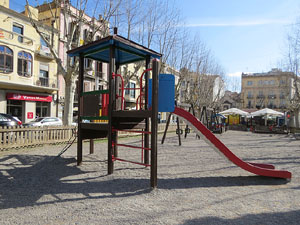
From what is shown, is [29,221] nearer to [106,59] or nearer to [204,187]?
[204,187]

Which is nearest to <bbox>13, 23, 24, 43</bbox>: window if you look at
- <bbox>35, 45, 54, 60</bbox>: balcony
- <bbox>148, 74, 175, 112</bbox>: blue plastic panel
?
<bbox>35, 45, 54, 60</bbox>: balcony

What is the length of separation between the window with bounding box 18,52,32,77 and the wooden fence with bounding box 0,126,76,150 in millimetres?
14669

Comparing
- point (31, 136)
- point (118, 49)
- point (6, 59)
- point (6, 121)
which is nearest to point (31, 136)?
point (31, 136)

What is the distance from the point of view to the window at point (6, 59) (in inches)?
771

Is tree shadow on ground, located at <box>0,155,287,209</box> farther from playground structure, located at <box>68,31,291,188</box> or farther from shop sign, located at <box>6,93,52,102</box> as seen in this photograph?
shop sign, located at <box>6,93,52,102</box>

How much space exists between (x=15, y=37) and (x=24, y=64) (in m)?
2.55

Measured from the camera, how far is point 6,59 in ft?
65.5

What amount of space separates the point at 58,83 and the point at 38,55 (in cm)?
368

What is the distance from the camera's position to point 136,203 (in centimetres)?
355

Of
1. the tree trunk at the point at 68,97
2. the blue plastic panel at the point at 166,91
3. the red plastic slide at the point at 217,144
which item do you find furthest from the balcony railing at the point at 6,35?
the red plastic slide at the point at 217,144

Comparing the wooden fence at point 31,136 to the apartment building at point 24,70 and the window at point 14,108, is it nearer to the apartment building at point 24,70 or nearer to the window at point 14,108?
the apartment building at point 24,70

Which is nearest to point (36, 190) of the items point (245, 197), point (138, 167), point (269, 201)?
point (138, 167)

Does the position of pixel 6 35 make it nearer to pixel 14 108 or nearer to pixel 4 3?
pixel 4 3

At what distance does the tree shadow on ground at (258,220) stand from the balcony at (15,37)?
2309cm
